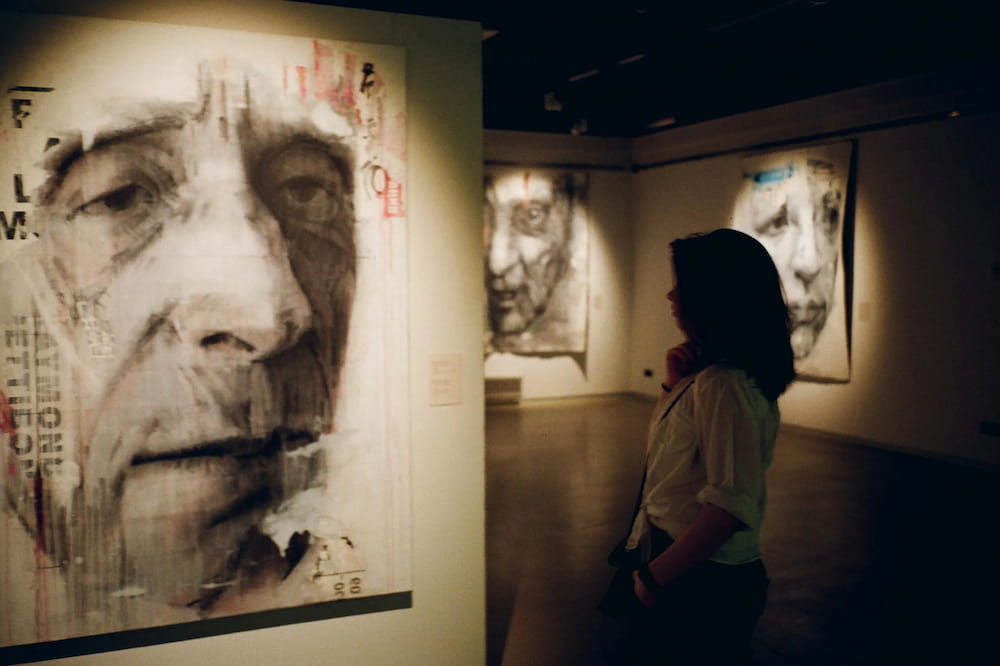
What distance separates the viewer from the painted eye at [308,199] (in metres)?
2.47

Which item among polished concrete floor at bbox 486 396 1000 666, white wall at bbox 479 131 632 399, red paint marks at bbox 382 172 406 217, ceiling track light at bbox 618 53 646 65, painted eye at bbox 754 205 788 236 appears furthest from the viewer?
white wall at bbox 479 131 632 399

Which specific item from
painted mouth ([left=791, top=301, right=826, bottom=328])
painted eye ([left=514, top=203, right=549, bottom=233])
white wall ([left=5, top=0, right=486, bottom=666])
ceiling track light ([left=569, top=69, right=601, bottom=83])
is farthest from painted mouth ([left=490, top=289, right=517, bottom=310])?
white wall ([left=5, top=0, right=486, bottom=666])

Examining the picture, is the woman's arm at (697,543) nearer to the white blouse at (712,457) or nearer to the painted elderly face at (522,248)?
the white blouse at (712,457)

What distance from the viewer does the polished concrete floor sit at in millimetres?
3652

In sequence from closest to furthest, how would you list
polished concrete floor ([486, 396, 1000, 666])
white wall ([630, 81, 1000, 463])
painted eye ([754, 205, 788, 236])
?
1. polished concrete floor ([486, 396, 1000, 666])
2. white wall ([630, 81, 1000, 463])
3. painted eye ([754, 205, 788, 236])

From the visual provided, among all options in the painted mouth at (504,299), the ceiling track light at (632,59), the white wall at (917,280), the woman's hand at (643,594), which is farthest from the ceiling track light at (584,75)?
the woman's hand at (643,594)

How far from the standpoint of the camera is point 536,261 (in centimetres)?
1010

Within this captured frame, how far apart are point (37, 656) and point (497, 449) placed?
212 inches

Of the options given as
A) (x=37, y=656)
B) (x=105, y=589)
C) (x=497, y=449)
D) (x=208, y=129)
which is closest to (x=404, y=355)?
(x=208, y=129)

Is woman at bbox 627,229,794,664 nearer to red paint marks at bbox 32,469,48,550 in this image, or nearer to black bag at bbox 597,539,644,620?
black bag at bbox 597,539,644,620

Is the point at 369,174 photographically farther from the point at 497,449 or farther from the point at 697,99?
the point at 697,99

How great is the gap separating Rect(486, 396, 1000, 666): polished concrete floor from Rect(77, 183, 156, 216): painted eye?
97.9 inches

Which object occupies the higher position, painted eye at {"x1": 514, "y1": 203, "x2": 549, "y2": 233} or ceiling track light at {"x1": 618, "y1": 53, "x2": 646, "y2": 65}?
ceiling track light at {"x1": 618, "y1": 53, "x2": 646, "y2": 65}

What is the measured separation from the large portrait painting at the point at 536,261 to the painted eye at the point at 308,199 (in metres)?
7.30
